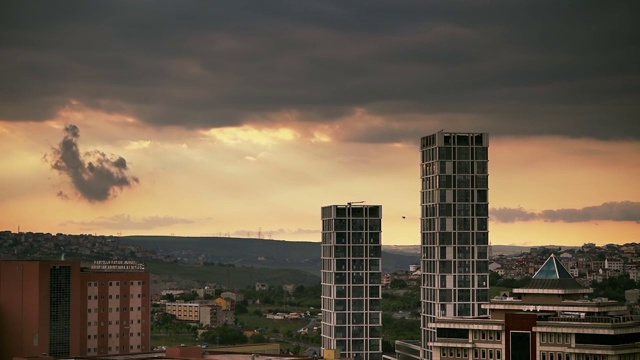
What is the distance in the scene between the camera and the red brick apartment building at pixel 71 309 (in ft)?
441

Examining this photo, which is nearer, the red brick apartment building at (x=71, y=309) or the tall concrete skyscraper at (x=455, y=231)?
the red brick apartment building at (x=71, y=309)

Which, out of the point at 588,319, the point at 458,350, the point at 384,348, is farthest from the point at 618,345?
the point at 384,348

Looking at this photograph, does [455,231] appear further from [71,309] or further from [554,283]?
[71,309]

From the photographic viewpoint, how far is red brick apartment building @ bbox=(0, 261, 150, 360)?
13450 cm

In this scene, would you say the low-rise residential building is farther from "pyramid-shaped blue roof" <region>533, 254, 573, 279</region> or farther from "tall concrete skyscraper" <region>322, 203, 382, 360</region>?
"tall concrete skyscraper" <region>322, 203, 382, 360</region>

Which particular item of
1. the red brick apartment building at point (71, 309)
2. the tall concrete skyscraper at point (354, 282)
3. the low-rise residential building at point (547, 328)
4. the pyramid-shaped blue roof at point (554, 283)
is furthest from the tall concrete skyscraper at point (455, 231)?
the pyramid-shaped blue roof at point (554, 283)

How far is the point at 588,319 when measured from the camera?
3885 inches

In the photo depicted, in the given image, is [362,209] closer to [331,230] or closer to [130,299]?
[331,230]

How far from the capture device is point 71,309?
138 m

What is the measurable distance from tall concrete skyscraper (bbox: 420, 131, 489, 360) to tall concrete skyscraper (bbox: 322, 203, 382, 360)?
1313 cm

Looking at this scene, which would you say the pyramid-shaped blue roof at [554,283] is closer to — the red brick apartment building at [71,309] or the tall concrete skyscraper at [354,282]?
the tall concrete skyscraper at [354,282]

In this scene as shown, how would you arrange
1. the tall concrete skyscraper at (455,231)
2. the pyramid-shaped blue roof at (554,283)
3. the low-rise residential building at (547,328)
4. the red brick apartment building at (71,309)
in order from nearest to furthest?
the low-rise residential building at (547,328) < the pyramid-shaped blue roof at (554,283) < the red brick apartment building at (71,309) < the tall concrete skyscraper at (455,231)

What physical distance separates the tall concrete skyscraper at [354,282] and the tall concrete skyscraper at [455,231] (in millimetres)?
13130

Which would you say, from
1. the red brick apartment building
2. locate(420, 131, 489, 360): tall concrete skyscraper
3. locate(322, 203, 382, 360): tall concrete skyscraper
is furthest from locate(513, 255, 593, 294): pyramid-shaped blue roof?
the red brick apartment building
